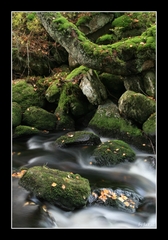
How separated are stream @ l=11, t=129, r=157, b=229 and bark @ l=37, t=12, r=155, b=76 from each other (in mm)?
2995

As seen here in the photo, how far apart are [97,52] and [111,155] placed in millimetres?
4338

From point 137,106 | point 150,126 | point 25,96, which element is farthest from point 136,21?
point 25,96

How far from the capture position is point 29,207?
4.57m

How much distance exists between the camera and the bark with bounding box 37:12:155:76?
9.06 m

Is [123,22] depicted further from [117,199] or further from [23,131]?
[117,199]

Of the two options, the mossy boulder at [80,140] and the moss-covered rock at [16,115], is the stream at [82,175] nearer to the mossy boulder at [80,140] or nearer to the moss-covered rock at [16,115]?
the mossy boulder at [80,140]

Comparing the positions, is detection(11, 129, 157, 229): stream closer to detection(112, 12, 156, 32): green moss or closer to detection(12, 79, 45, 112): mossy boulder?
detection(12, 79, 45, 112): mossy boulder

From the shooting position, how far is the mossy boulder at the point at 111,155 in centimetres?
684

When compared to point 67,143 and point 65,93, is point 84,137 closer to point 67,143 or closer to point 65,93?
point 67,143

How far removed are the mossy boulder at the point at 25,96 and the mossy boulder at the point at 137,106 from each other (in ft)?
14.9

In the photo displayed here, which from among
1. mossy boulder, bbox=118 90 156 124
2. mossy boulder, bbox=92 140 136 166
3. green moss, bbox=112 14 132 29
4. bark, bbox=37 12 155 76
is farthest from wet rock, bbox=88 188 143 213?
green moss, bbox=112 14 132 29

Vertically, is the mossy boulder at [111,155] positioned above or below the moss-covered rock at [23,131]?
below

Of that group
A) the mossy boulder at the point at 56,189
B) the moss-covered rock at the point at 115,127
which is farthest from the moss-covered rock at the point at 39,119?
the mossy boulder at the point at 56,189

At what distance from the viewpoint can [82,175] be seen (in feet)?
21.4
